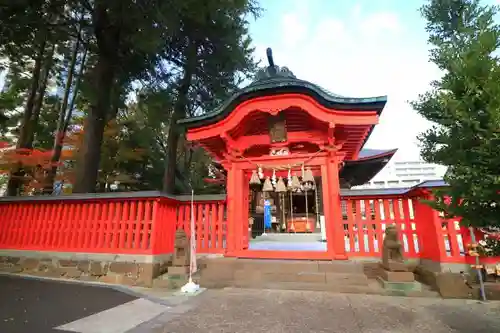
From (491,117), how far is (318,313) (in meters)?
3.14

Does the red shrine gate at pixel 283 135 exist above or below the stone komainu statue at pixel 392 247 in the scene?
above

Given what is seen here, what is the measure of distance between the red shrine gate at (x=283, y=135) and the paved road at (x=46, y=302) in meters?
2.66

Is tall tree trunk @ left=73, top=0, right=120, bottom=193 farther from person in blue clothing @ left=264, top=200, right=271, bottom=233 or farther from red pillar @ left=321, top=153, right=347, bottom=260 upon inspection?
person in blue clothing @ left=264, top=200, right=271, bottom=233

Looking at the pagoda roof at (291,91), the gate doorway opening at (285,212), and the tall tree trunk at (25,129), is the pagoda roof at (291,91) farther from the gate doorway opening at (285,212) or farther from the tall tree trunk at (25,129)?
the tall tree trunk at (25,129)

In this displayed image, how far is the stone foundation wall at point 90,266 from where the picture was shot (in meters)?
5.57

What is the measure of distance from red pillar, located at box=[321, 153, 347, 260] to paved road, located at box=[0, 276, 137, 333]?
3.98 meters

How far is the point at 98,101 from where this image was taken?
8.52 meters

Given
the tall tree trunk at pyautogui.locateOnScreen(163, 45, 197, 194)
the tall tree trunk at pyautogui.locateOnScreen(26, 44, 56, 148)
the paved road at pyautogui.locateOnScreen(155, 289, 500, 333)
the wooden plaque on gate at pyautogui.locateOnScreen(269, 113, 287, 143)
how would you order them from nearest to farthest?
the paved road at pyautogui.locateOnScreen(155, 289, 500, 333)
the wooden plaque on gate at pyautogui.locateOnScreen(269, 113, 287, 143)
the tall tree trunk at pyautogui.locateOnScreen(26, 44, 56, 148)
the tall tree trunk at pyautogui.locateOnScreen(163, 45, 197, 194)

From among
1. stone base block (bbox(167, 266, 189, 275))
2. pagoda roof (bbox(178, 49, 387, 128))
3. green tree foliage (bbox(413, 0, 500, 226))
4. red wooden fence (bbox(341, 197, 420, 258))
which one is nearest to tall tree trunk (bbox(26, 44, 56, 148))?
pagoda roof (bbox(178, 49, 387, 128))

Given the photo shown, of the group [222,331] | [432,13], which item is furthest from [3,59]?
[432,13]

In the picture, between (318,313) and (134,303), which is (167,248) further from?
(318,313)

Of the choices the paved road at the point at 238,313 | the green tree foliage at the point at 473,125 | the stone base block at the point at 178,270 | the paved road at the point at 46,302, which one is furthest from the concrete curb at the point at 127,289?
the green tree foliage at the point at 473,125

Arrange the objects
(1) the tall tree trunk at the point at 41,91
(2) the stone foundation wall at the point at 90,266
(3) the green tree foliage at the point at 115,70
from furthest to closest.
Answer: (1) the tall tree trunk at the point at 41,91
(3) the green tree foliage at the point at 115,70
(2) the stone foundation wall at the point at 90,266

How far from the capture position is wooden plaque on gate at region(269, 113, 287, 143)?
619 centimetres
